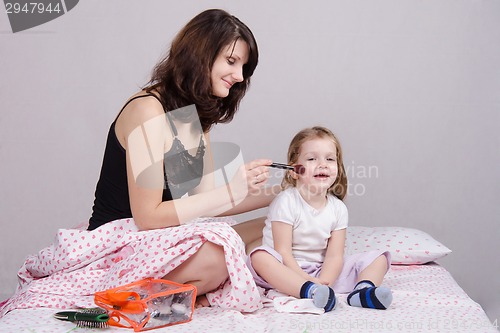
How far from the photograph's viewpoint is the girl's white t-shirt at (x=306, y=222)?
7.60 feet

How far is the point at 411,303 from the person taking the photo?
6.74 feet

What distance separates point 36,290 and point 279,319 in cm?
70

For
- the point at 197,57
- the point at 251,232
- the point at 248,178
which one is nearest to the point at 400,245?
the point at 251,232

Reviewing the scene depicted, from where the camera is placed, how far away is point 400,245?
258cm

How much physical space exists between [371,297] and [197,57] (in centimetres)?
85

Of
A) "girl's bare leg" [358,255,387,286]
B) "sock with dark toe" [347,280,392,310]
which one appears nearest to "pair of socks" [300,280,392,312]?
"sock with dark toe" [347,280,392,310]

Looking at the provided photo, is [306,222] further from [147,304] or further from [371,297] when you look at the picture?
[147,304]

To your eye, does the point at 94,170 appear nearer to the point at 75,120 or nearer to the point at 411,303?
the point at 75,120

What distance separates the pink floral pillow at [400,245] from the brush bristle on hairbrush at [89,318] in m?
1.04

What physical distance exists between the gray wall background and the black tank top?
3.72 feet

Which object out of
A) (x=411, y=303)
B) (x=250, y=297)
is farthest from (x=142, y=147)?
(x=411, y=303)

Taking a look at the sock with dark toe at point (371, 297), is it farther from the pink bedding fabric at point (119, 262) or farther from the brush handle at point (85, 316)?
the brush handle at point (85, 316)

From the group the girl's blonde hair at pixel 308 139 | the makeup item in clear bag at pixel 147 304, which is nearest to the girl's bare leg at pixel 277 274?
the makeup item in clear bag at pixel 147 304

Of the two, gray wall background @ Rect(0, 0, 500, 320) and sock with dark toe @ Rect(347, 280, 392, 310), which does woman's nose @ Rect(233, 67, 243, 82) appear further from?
gray wall background @ Rect(0, 0, 500, 320)
